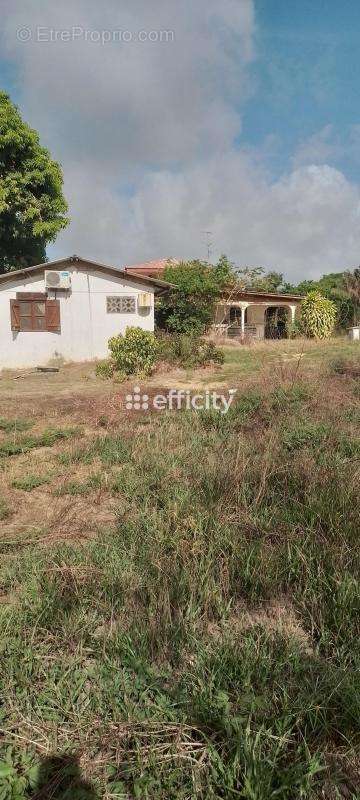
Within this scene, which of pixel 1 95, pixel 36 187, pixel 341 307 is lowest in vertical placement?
pixel 341 307

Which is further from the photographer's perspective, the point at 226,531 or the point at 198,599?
the point at 226,531

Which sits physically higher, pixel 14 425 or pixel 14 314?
pixel 14 314

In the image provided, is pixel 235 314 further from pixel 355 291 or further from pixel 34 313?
pixel 34 313

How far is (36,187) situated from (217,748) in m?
20.0

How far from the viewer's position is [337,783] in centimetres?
154

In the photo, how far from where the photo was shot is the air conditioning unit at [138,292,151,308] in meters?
13.9

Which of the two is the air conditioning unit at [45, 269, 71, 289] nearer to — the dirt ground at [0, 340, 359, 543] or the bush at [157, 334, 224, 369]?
the dirt ground at [0, 340, 359, 543]

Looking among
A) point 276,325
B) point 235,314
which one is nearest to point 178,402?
point 276,325

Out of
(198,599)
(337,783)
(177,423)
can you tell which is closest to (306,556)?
(198,599)

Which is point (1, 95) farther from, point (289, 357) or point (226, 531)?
point (226, 531)

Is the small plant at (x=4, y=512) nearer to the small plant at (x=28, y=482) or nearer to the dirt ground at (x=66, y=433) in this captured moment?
the dirt ground at (x=66, y=433)

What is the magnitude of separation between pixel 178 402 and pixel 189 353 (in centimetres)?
489

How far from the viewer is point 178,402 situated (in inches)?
304

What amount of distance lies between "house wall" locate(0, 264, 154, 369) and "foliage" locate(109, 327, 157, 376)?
2217 millimetres
